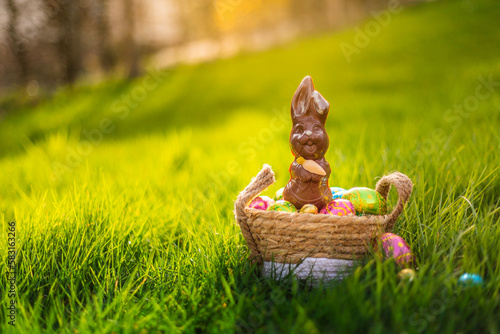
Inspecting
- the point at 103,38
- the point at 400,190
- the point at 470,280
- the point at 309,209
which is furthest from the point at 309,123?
the point at 103,38

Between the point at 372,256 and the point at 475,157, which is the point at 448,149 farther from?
the point at 372,256

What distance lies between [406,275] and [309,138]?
0.77 meters

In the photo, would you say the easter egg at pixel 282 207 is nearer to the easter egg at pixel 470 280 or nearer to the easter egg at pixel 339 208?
the easter egg at pixel 339 208

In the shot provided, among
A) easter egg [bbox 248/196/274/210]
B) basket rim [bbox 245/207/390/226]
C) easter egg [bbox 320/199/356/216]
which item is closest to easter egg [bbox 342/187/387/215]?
easter egg [bbox 320/199/356/216]

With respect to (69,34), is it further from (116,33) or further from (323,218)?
(323,218)

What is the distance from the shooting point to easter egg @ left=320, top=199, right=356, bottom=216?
1905 mm

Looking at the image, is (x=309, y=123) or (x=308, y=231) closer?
(x=308, y=231)

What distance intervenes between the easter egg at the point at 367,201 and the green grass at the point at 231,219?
0.56 ft

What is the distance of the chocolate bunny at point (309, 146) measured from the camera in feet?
6.47

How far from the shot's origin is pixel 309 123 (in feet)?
6.50

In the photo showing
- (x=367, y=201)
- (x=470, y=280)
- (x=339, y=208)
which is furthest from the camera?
(x=367, y=201)

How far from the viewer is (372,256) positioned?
1.80m

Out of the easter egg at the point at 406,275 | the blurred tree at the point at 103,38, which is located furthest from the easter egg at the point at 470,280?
the blurred tree at the point at 103,38

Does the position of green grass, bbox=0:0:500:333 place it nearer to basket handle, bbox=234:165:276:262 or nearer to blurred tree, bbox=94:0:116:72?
basket handle, bbox=234:165:276:262
